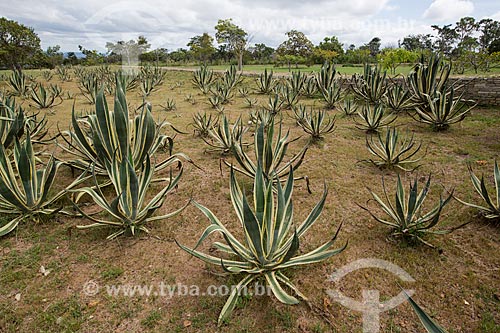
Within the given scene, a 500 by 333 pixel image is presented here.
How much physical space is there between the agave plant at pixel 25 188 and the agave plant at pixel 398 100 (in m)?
6.07

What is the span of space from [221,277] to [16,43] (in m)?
18.8

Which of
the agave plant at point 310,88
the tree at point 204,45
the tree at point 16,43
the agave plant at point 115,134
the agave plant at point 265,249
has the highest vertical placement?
the tree at point 204,45

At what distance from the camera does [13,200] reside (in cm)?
236

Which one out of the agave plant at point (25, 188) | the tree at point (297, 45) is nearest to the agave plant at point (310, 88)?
the agave plant at point (25, 188)

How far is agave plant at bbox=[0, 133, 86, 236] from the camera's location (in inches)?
92.0

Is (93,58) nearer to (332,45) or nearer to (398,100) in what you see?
(332,45)

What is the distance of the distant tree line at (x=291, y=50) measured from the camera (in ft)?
47.8

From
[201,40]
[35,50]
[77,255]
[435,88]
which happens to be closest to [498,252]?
[77,255]

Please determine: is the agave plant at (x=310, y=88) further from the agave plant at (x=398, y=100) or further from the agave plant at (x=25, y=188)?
the agave plant at (x=25, y=188)

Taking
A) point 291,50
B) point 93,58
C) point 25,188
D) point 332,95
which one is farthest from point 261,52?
point 25,188

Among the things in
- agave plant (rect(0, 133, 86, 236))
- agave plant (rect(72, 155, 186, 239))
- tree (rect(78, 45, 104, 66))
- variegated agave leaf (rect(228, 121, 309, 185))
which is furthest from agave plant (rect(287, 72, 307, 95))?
tree (rect(78, 45, 104, 66))

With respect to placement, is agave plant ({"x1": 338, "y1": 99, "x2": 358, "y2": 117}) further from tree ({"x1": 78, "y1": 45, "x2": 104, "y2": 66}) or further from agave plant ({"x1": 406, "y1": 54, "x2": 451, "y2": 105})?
tree ({"x1": 78, "y1": 45, "x2": 104, "y2": 66})

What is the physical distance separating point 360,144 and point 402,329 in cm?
335

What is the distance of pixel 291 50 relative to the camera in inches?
1287
